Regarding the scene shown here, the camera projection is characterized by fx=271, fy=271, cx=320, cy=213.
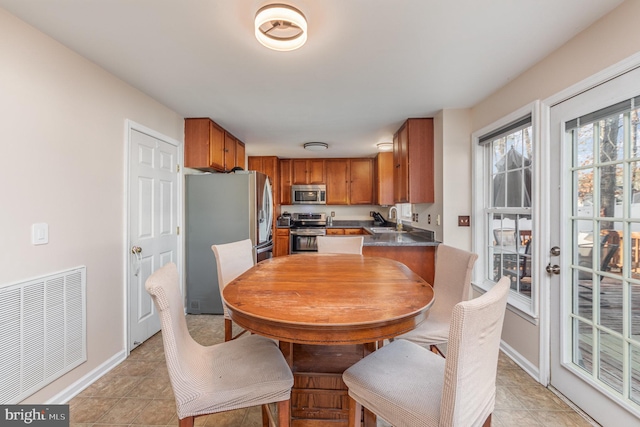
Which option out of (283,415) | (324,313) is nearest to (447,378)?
(324,313)

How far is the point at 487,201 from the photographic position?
8.62 ft

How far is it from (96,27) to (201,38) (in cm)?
57

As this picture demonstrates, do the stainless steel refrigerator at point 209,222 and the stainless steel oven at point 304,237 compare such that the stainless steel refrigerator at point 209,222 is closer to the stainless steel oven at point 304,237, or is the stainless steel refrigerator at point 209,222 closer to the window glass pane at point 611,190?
the stainless steel oven at point 304,237

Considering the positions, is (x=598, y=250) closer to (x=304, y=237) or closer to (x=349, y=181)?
(x=304, y=237)

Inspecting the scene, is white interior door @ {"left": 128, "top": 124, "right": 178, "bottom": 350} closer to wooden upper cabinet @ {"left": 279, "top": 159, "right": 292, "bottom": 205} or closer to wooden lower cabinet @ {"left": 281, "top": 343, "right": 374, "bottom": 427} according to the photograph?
wooden lower cabinet @ {"left": 281, "top": 343, "right": 374, "bottom": 427}

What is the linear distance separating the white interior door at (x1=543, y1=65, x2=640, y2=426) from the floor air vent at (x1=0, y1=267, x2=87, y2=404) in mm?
3107

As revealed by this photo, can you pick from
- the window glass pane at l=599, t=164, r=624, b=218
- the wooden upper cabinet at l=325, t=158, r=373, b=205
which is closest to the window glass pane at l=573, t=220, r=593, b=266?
the window glass pane at l=599, t=164, r=624, b=218

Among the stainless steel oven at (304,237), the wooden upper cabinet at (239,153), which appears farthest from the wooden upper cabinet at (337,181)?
the wooden upper cabinet at (239,153)

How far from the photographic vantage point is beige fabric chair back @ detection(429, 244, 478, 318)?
1566mm

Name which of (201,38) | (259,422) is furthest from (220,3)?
(259,422)

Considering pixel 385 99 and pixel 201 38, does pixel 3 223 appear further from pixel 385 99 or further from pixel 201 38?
pixel 385 99

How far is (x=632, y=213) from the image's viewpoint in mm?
1363

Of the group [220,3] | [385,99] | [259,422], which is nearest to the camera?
[220,3]

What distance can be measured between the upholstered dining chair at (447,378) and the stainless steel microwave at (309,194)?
13.5 feet
